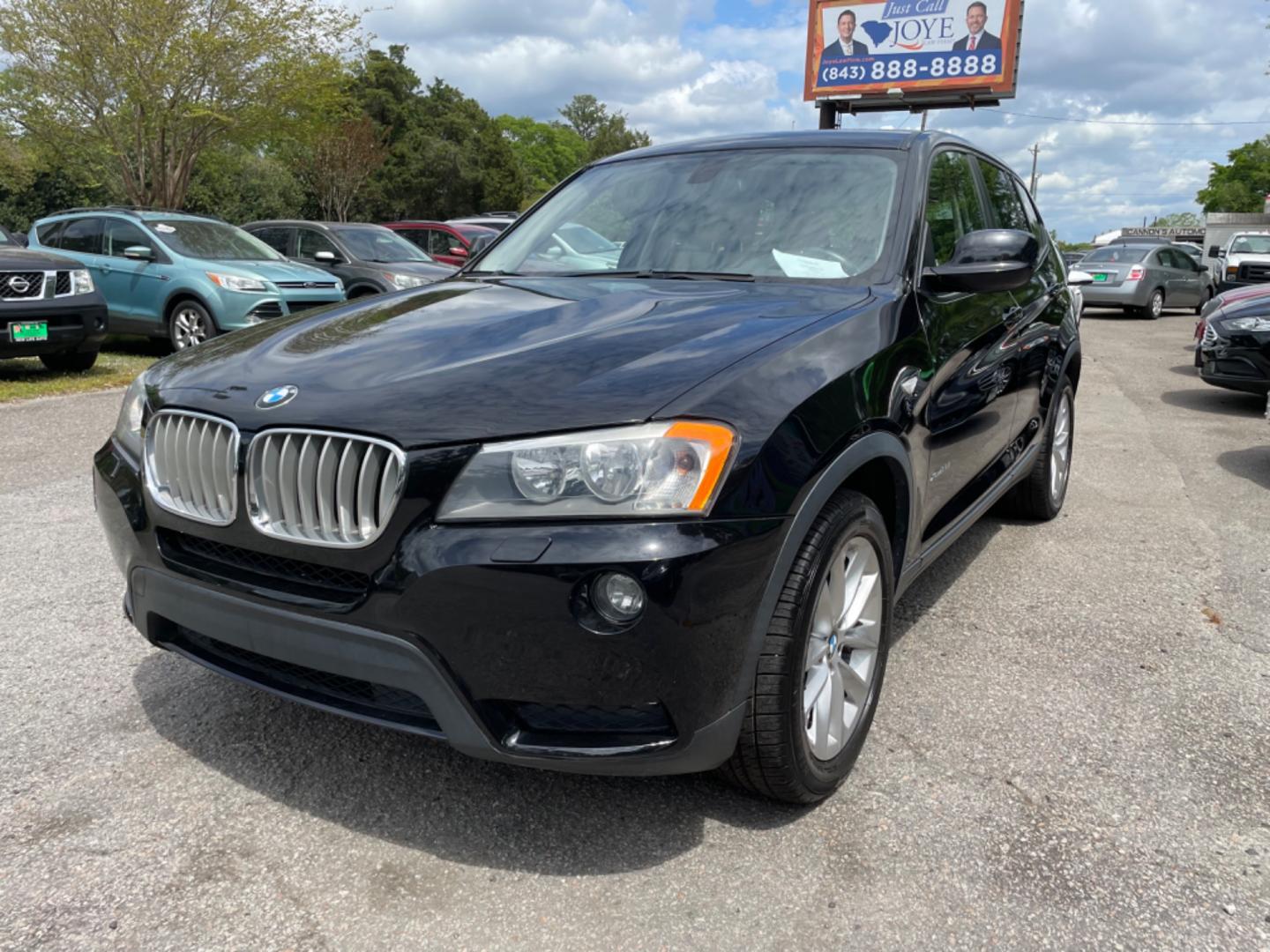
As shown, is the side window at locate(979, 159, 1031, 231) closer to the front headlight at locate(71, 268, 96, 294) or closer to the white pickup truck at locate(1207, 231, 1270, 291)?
the front headlight at locate(71, 268, 96, 294)

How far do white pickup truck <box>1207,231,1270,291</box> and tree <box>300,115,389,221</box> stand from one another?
34.5 meters

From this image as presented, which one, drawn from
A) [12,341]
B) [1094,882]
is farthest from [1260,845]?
[12,341]

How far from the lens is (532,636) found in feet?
6.51

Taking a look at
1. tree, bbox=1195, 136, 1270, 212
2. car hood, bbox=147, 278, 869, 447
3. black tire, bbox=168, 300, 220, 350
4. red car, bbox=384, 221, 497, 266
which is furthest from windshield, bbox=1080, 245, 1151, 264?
tree, bbox=1195, 136, 1270, 212

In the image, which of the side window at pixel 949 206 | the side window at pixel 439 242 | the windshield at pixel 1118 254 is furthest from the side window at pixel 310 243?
the windshield at pixel 1118 254

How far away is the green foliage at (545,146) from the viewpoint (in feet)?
330

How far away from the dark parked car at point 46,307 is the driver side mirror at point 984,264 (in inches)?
330

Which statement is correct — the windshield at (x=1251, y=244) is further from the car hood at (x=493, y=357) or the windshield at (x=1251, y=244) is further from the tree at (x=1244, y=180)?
the tree at (x=1244, y=180)

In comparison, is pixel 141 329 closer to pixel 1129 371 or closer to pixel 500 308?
pixel 500 308

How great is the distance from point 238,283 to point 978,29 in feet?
90.8

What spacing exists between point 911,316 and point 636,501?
1.30 m

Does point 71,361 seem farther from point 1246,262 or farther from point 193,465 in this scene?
point 1246,262

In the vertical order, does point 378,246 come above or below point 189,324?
above

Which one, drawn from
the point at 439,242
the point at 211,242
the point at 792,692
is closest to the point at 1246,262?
the point at 439,242
